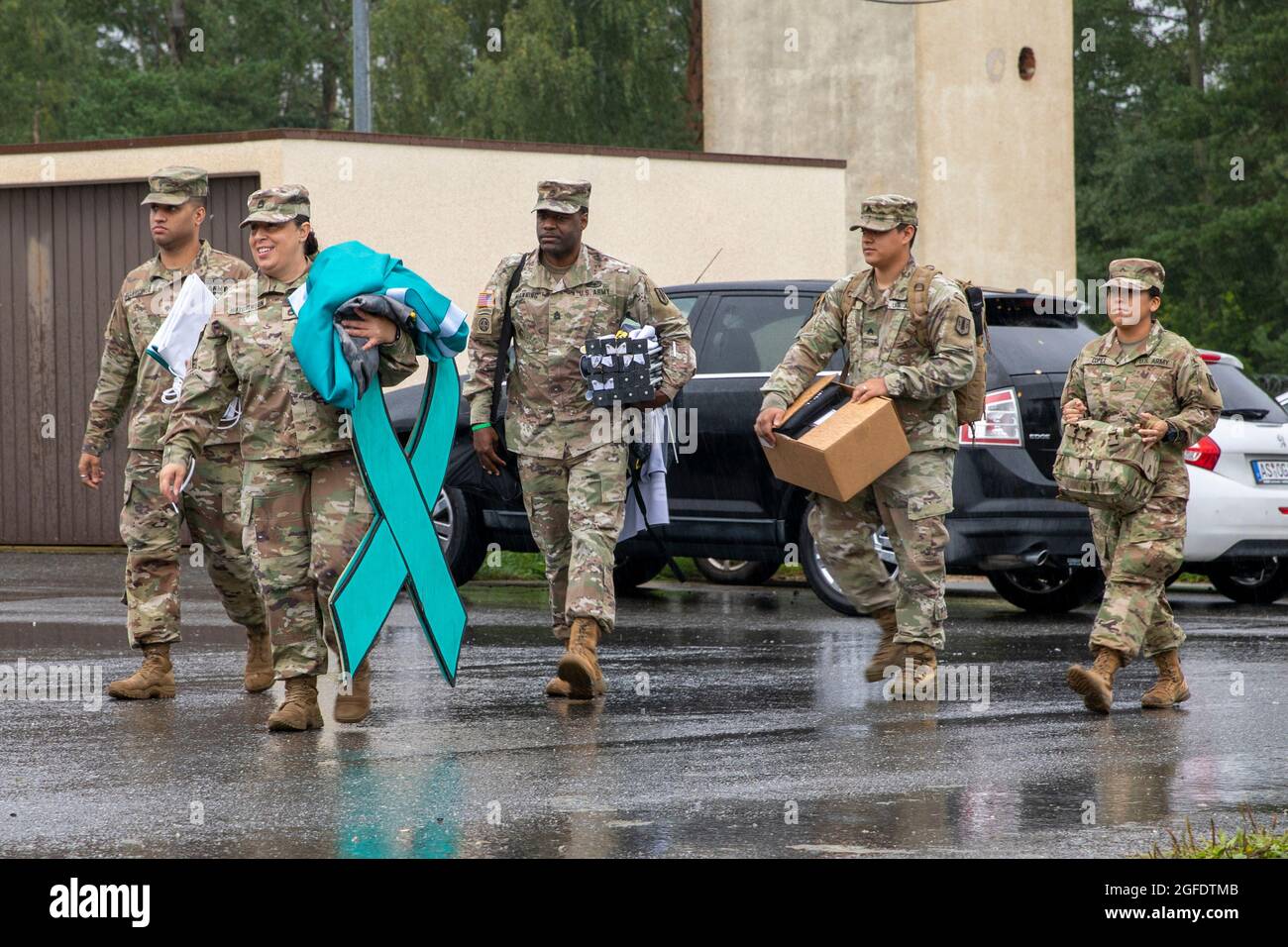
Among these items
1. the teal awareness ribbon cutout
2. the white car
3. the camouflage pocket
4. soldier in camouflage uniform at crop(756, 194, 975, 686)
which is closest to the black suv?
the white car

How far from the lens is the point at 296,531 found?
7883 millimetres

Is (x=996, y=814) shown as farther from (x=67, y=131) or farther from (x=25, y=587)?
(x=67, y=131)

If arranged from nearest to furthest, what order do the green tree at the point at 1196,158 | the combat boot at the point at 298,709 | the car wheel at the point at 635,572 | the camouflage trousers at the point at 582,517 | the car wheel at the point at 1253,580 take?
the combat boot at the point at 298,709
the camouflage trousers at the point at 582,517
the car wheel at the point at 1253,580
the car wheel at the point at 635,572
the green tree at the point at 1196,158

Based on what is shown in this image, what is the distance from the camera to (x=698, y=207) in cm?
1956

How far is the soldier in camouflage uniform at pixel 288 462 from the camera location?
25.6 feet

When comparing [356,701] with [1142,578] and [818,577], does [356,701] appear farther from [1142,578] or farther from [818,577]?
[818,577]

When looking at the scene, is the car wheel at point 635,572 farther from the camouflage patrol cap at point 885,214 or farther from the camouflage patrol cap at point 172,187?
the camouflage patrol cap at point 172,187

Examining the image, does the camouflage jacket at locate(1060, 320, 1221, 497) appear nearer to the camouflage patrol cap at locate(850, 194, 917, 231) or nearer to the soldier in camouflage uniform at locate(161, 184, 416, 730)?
the camouflage patrol cap at locate(850, 194, 917, 231)

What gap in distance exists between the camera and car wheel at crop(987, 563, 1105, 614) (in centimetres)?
1267

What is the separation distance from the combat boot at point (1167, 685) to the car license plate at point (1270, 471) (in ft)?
13.6

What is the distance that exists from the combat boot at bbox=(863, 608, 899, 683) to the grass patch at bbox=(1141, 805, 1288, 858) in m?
3.13
